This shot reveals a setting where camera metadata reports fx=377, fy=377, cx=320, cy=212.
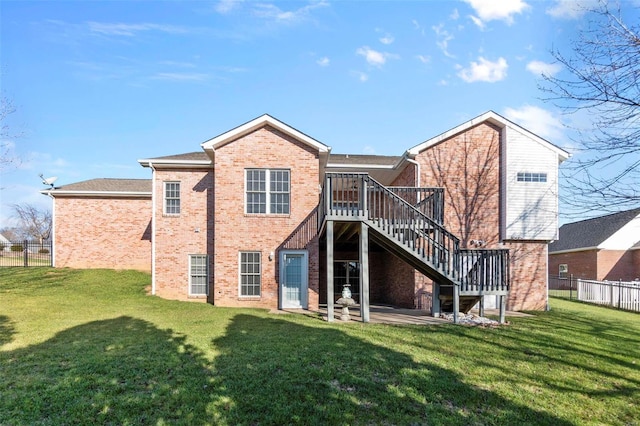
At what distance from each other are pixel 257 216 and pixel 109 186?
10.3 metres

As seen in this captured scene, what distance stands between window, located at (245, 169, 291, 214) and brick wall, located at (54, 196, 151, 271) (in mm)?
7758

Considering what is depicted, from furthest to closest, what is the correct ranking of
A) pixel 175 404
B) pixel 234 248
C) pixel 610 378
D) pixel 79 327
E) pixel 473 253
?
pixel 234 248 → pixel 473 253 → pixel 79 327 → pixel 610 378 → pixel 175 404

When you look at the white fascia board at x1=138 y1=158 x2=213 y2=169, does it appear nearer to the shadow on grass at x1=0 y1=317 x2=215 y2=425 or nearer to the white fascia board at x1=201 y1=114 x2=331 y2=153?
the white fascia board at x1=201 y1=114 x2=331 y2=153

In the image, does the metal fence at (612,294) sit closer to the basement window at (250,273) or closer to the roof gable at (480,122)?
the roof gable at (480,122)

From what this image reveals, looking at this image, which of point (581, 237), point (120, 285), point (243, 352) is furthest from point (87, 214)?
point (581, 237)

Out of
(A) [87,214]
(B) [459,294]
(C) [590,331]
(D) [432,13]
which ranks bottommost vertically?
(C) [590,331]

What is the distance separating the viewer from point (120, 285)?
51.6ft

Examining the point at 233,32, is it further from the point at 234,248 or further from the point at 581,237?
the point at 581,237

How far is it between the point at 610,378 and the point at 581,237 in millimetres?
27800

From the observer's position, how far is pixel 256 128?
46.2ft

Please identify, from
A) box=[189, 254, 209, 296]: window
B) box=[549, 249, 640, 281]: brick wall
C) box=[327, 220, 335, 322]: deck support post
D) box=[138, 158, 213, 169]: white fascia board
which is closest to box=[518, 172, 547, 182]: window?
box=[327, 220, 335, 322]: deck support post

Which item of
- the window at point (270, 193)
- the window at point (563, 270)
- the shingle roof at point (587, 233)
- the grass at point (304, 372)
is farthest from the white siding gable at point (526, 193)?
the window at point (563, 270)

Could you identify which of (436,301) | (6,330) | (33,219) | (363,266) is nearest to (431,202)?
(436,301)

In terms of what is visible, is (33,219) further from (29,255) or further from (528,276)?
(528,276)
